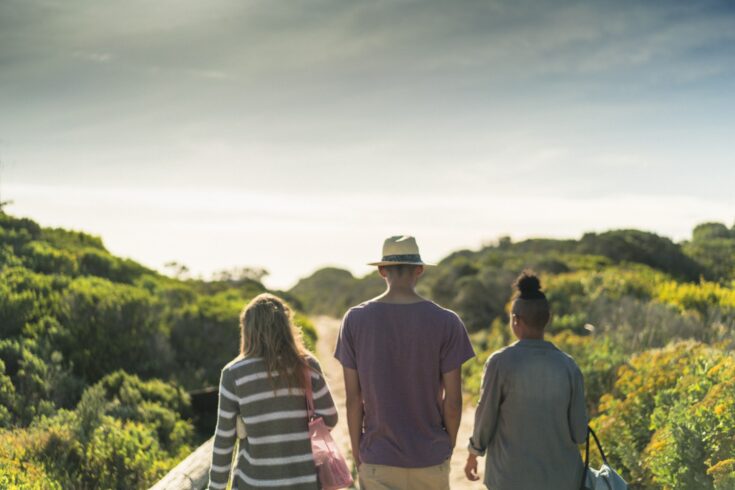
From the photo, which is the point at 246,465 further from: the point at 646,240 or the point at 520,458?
the point at 646,240

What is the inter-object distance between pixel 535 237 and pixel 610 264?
21.8 m

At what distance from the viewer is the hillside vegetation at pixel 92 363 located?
8.41m

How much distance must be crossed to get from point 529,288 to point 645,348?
9.17 meters

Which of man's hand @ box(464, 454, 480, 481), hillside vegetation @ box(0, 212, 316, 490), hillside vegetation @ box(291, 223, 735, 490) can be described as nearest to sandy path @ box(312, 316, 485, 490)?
hillside vegetation @ box(291, 223, 735, 490)

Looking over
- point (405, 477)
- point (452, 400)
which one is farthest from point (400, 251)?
point (405, 477)

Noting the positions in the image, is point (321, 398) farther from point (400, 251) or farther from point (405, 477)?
point (400, 251)

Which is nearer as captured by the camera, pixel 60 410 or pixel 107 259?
pixel 60 410

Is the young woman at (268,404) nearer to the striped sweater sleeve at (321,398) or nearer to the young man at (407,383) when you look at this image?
the striped sweater sleeve at (321,398)

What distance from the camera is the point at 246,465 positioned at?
4.29 meters

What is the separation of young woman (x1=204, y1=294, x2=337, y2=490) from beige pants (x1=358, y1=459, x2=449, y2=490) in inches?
14.7

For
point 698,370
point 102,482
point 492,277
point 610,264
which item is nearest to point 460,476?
point 698,370

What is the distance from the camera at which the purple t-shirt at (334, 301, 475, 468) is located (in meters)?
4.16

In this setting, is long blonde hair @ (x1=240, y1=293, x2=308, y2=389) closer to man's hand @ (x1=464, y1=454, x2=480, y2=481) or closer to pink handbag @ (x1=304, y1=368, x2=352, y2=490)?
pink handbag @ (x1=304, y1=368, x2=352, y2=490)

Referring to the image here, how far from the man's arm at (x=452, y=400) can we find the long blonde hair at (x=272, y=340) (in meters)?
0.90
